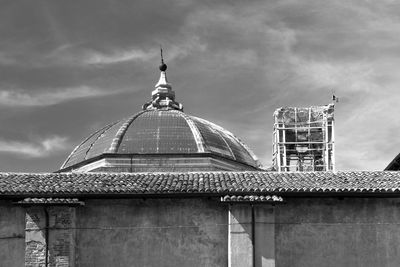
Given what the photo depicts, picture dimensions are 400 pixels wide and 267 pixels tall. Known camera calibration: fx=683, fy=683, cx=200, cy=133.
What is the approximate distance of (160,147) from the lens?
86.0ft

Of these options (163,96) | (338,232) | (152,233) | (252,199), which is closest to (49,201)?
(152,233)

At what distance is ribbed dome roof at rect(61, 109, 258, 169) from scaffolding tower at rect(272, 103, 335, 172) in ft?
9.17

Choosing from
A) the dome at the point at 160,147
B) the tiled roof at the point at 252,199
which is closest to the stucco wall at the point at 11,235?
the tiled roof at the point at 252,199

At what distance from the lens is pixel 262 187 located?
1648 cm

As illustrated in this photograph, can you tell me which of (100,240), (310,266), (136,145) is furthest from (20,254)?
(136,145)

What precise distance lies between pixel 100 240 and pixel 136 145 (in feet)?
32.4

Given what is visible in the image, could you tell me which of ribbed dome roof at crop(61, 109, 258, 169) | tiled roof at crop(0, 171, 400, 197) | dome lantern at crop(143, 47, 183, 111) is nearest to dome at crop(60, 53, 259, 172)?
ribbed dome roof at crop(61, 109, 258, 169)

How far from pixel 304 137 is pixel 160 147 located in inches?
334

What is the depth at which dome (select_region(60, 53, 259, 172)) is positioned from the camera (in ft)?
84.5

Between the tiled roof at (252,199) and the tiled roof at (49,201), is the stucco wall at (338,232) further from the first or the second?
the tiled roof at (49,201)

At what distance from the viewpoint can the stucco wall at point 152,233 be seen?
16.6m

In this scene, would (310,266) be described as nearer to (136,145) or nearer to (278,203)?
(278,203)

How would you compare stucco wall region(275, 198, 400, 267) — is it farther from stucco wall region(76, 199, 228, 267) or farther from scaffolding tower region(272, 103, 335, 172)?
scaffolding tower region(272, 103, 335, 172)

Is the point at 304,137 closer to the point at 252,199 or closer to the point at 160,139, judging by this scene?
the point at 160,139
